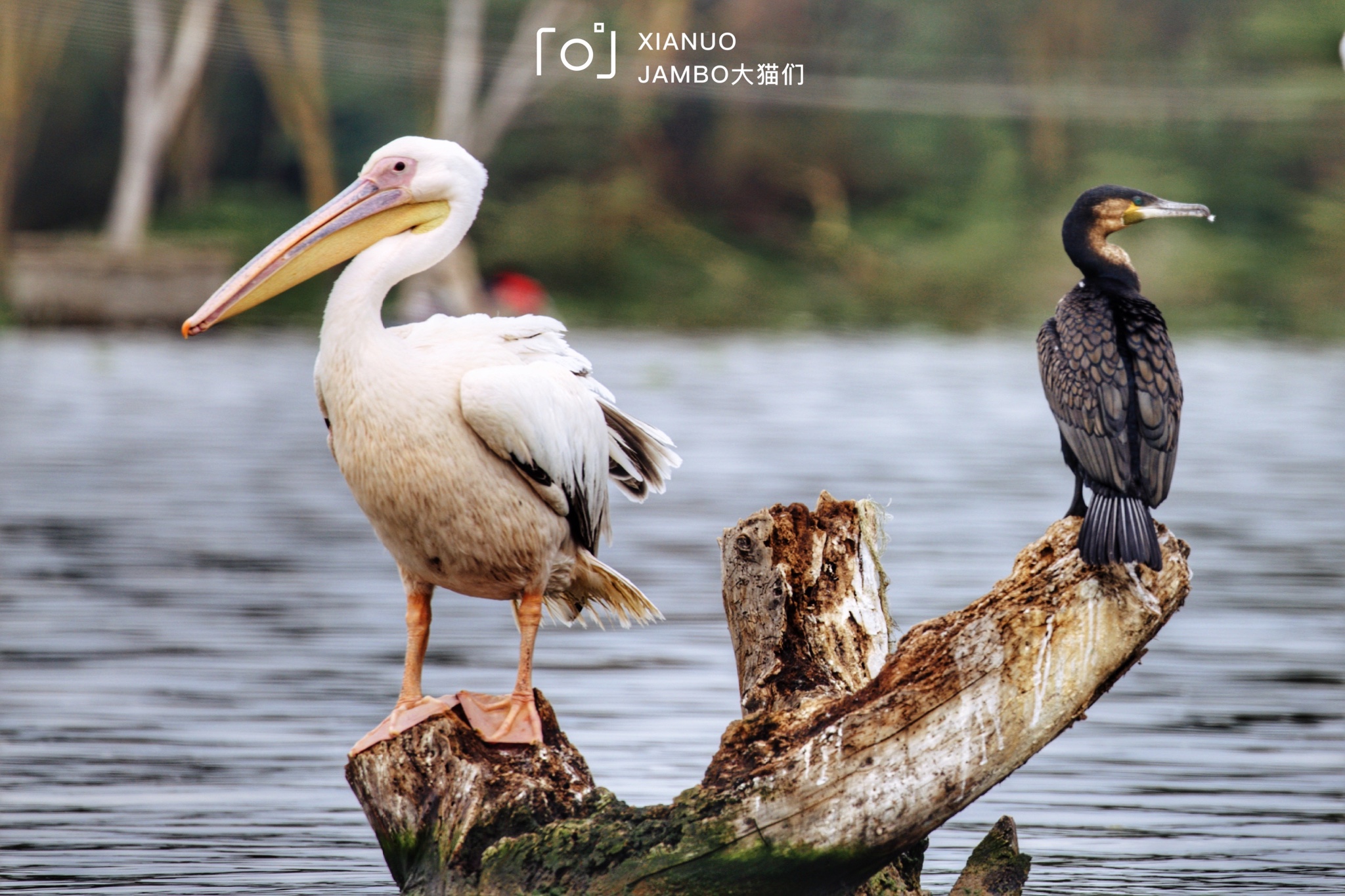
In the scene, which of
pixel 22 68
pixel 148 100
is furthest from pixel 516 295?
pixel 22 68

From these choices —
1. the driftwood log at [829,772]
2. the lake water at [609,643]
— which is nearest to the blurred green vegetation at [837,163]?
the lake water at [609,643]

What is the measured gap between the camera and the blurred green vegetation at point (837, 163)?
30.7 metres

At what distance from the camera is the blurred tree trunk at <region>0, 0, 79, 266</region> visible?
3303cm

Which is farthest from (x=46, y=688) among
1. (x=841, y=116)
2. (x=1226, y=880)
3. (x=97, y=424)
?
(x=841, y=116)

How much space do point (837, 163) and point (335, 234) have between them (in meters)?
31.5

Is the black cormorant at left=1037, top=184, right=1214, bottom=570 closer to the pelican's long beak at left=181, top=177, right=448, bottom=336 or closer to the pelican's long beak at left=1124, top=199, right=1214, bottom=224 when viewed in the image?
the pelican's long beak at left=1124, top=199, right=1214, bottom=224

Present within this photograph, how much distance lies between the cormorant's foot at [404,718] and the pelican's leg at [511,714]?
0.06 m

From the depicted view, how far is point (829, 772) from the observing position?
3.72m

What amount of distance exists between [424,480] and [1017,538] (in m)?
6.47

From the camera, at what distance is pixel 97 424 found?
16.0 meters

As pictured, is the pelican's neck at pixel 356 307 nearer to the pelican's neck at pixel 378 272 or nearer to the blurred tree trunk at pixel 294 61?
the pelican's neck at pixel 378 272

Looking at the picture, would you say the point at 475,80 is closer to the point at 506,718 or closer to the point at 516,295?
the point at 516,295

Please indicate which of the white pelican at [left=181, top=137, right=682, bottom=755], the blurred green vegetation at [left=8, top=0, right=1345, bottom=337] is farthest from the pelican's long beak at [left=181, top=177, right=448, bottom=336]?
the blurred green vegetation at [left=8, top=0, right=1345, bottom=337]

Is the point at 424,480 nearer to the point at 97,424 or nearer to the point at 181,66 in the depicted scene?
the point at 97,424
